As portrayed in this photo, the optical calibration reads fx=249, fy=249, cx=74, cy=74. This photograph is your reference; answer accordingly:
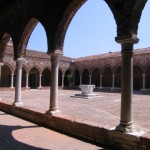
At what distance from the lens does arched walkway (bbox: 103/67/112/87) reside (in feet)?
122

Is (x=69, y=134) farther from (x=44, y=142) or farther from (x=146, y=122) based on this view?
(x=146, y=122)

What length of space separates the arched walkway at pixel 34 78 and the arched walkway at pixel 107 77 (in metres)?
10.2

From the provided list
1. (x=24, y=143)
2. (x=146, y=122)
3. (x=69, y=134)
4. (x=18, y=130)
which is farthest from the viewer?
(x=146, y=122)

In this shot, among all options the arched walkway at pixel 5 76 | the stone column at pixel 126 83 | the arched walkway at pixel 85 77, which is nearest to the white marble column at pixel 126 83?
the stone column at pixel 126 83

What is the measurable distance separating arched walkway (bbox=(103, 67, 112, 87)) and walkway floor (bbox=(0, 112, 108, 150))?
98.6ft

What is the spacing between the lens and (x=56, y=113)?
7.74m

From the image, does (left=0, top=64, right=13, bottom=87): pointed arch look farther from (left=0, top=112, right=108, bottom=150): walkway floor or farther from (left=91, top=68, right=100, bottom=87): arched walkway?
(left=0, top=112, right=108, bottom=150): walkway floor

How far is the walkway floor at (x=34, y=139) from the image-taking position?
553 centimetres

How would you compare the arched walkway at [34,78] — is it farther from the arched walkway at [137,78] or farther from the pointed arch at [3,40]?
the pointed arch at [3,40]

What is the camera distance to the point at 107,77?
1481 inches

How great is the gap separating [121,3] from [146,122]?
210 inches

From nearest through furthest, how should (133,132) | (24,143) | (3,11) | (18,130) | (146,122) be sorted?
(133,132), (24,143), (18,130), (146,122), (3,11)

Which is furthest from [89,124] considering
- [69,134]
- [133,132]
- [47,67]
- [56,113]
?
[47,67]

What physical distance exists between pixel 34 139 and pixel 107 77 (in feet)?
105
